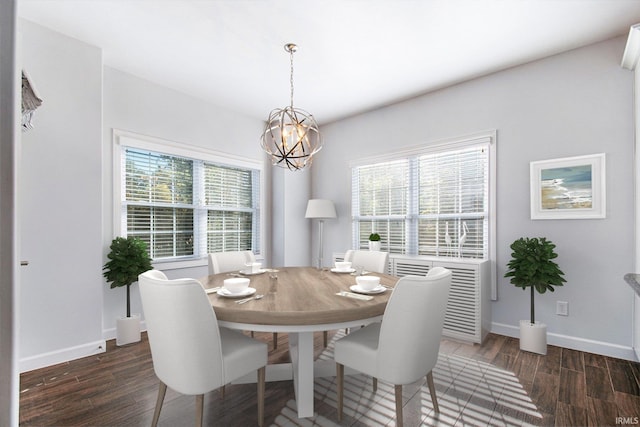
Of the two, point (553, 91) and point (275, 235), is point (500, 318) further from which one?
point (275, 235)

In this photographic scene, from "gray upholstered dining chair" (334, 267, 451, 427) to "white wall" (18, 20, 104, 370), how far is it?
103 inches

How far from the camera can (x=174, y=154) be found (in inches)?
145

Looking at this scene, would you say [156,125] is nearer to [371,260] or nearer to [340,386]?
[371,260]

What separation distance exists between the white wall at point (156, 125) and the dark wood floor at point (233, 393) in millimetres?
826

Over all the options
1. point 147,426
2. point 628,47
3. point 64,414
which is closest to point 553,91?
point 628,47

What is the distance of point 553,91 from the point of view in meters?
2.96

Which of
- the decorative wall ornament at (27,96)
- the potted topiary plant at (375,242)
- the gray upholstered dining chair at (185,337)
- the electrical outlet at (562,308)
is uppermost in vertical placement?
the decorative wall ornament at (27,96)

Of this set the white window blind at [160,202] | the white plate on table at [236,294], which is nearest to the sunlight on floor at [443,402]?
the white plate on table at [236,294]

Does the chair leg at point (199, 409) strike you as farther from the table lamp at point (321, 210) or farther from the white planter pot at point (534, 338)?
the table lamp at point (321, 210)

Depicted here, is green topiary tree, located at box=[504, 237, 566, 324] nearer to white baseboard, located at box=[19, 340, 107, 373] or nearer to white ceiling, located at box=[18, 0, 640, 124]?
white ceiling, located at box=[18, 0, 640, 124]

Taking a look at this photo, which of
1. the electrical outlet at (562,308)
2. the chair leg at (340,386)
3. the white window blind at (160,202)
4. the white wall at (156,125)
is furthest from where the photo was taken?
the white window blind at (160,202)

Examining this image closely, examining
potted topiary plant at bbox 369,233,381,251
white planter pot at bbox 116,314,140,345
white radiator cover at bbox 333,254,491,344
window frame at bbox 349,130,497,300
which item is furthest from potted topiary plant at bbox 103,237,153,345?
window frame at bbox 349,130,497,300

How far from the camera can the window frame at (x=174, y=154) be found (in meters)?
3.21

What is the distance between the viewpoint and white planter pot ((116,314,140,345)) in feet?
9.65
